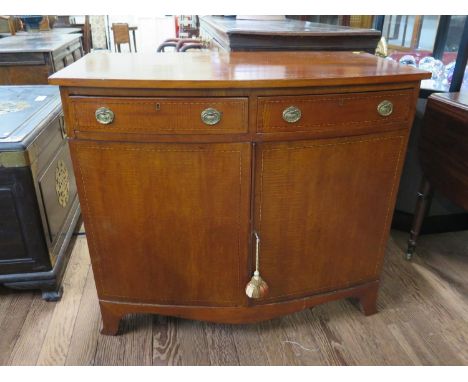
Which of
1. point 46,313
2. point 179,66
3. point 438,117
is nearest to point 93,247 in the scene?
point 46,313

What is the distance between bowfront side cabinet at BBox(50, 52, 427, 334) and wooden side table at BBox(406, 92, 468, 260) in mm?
379

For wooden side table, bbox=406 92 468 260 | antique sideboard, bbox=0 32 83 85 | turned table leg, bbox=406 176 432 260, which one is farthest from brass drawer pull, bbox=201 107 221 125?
antique sideboard, bbox=0 32 83 85

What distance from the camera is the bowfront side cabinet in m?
0.99

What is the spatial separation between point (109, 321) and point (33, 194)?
0.51 metres

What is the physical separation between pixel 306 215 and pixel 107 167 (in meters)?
0.58

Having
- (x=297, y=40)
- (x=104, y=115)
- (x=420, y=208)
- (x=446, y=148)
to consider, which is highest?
(x=297, y=40)

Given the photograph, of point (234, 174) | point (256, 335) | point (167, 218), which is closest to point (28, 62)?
point (167, 218)

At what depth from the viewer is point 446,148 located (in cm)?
149

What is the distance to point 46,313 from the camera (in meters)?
1.48

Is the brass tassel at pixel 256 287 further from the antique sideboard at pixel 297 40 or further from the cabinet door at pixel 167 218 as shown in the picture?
the antique sideboard at pixel 297 40

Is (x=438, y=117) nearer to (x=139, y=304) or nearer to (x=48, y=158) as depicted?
(x=139, y=304)

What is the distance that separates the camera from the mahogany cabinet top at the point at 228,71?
955 mm

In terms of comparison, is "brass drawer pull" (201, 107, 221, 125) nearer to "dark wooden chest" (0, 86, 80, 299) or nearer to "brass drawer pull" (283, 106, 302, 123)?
"brass drawer pull" (283, 106, 302, 123)

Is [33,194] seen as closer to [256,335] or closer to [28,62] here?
[256,335]
